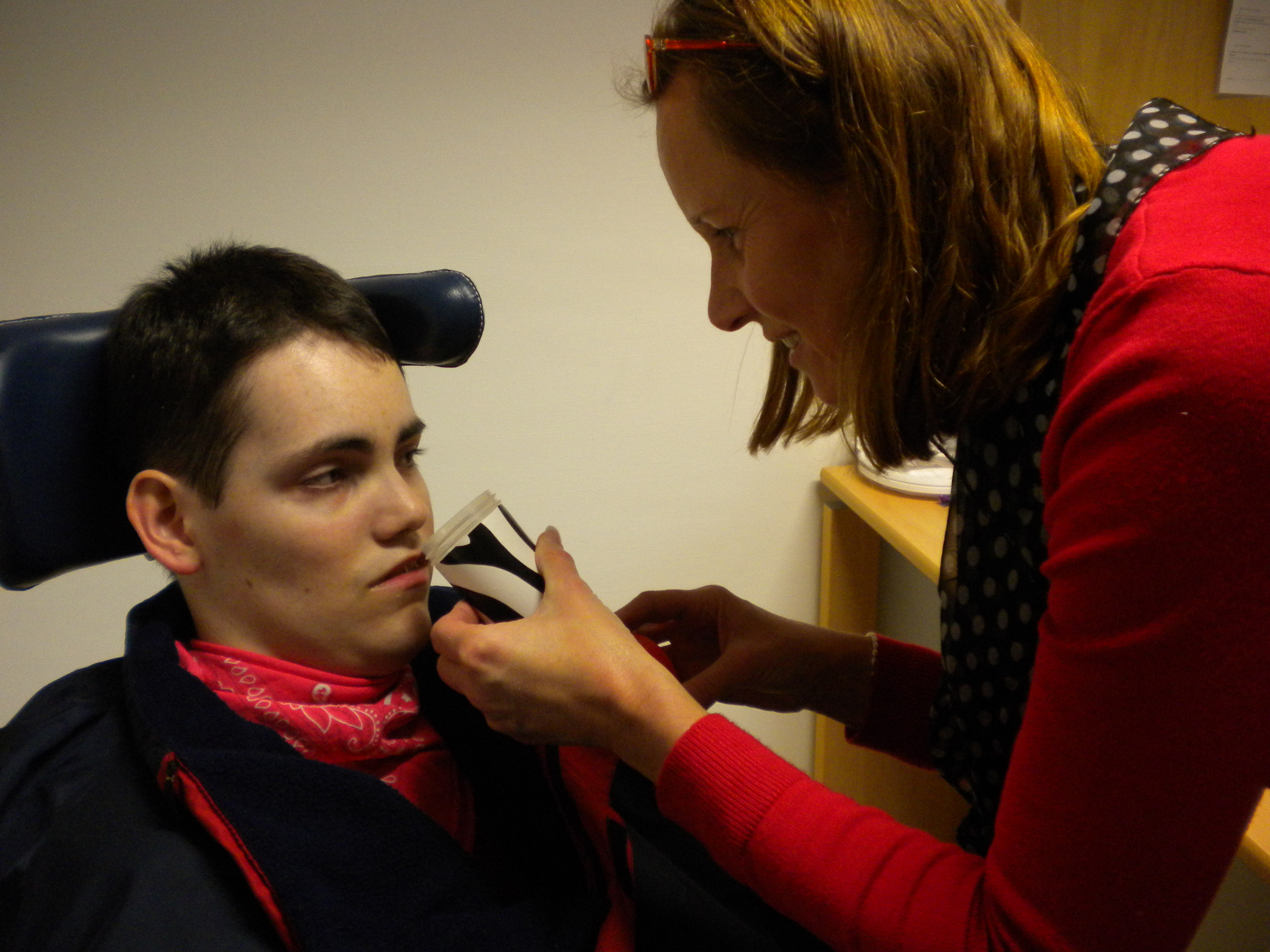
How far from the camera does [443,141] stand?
5.00 ft

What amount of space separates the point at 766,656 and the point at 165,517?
2.26 ft

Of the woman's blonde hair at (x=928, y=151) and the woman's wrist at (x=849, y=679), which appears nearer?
the woman's blonde hair at (x=928, y=151)

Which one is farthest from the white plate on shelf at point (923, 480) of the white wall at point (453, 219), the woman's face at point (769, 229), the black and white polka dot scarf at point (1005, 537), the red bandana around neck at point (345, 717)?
the red bandana around neck at point (345, 717)

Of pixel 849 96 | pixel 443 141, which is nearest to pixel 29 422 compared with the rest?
pixel 849 96

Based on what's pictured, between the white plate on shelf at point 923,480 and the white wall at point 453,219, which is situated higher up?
the white wall at point 453,219

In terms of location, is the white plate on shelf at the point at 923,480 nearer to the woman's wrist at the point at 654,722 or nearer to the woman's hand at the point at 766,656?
the woman's hand at the point at 766,656

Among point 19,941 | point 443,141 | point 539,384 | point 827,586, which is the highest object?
point 443,141

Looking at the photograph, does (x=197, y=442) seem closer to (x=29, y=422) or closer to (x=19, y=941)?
(x=29, y=422)

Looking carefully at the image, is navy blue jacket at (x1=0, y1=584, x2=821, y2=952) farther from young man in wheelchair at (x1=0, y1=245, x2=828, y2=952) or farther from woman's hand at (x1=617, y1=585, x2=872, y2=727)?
woman's hand at (x1=617, y1=585, x2=872, y2=727)

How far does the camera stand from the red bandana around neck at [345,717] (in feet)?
2.91

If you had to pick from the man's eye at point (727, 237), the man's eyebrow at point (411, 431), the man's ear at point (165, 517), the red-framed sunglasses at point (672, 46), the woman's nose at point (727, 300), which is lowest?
the man's ear at point (165, 517)

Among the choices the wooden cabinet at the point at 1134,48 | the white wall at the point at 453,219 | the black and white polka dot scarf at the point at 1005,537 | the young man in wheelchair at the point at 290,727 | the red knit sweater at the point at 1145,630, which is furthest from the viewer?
the wooden cabinet at the point at 1134,48

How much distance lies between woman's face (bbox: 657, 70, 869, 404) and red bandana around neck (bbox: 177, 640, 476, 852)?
0.58 meters

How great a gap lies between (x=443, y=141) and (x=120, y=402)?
83 cm
